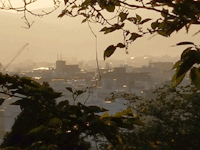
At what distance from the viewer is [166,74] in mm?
78500

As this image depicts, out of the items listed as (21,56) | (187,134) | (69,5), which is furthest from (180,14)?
(21,56)

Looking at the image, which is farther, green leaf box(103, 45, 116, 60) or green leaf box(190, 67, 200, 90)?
green leaf box(103, 45, 116, 60)

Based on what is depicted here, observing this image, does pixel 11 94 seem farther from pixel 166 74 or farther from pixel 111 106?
pixel 166 74

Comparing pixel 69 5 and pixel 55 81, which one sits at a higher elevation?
pixel 69 5

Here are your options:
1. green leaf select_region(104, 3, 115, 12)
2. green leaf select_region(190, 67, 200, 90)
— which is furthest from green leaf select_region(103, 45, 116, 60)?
green leaf select_region(190, 67, 200, 90)

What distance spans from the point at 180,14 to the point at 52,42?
439 ft

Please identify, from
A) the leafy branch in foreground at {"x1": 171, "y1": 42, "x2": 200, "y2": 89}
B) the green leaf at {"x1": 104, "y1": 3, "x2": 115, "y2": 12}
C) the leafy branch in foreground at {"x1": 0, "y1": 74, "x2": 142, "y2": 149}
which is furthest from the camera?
the green leaf at {"x1": 104, "y1": 3, "x2": 115, "y2": 12}

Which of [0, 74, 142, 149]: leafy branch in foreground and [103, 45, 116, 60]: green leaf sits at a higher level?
[103, 45, 116, 60]: green leaf

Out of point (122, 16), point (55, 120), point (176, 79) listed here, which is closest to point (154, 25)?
point (122, 16)

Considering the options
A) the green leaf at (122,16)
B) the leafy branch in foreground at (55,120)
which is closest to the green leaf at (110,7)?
the green leaf at (122,16)

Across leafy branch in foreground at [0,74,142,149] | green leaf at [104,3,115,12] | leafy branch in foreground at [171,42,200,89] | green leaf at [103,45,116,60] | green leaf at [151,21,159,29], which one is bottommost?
leafy branch in foreground at [0,74,142,149]

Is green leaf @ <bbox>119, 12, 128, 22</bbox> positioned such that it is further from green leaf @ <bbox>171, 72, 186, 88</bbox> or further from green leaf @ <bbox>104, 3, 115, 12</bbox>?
green leaf @ <bbox>171, 72, 186, 88</bbox>

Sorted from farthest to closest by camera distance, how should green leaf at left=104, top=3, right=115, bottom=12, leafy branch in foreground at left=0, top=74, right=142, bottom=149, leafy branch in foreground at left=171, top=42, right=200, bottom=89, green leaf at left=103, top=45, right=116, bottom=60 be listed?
green leaf at left=104, top=3, right=115, bottom=12 < green leaf at left=103, top=45, right=116, bottom=60 < leafy branch in foreground at left=0, top=74, right=142, bottom=149 < leafy branch in foreground at left=171, top=42, right=200, bottom=89

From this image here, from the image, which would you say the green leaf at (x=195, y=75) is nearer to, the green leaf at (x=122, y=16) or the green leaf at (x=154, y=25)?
the green leaf at (x=154, y=25)
